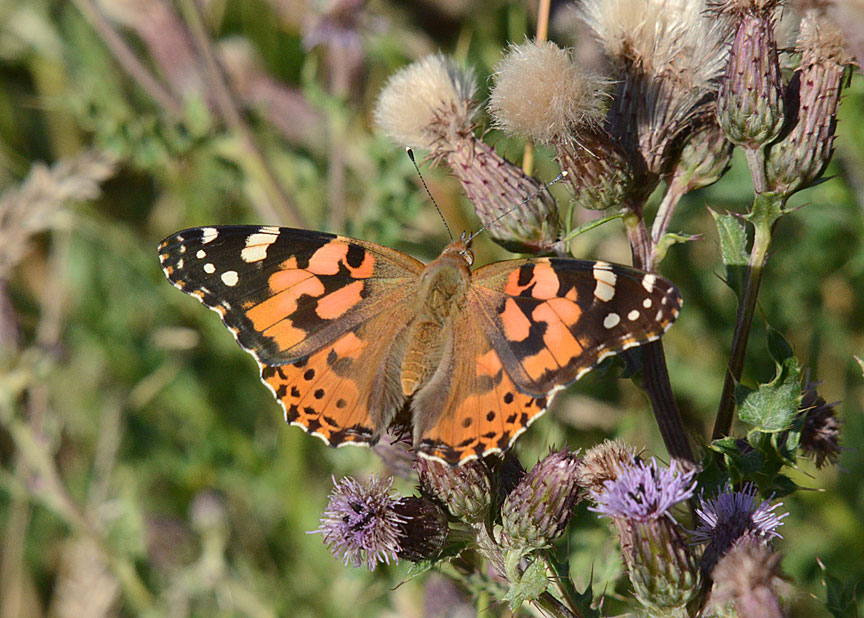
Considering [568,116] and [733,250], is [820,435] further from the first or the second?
[568,116]

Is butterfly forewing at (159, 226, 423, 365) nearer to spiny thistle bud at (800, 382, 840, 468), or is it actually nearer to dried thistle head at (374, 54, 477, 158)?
dried thistle head at (374, 54, 477, 158)

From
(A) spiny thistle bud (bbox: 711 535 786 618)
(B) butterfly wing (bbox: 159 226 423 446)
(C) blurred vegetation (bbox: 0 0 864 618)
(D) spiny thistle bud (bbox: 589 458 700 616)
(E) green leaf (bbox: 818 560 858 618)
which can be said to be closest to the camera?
(A) spiny thistle bud (bbox: 711 535 786 618)

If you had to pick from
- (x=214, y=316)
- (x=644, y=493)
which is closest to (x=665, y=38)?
(x=644, y=493)

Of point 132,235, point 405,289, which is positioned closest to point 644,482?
point 405,289

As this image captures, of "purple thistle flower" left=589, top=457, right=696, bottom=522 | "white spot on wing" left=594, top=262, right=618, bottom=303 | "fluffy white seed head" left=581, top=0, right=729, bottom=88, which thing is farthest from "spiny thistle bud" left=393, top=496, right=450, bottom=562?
"fluffy white seed head" left=581, top=0, right=729, bottom=88

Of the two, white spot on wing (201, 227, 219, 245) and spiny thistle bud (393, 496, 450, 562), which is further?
white spot on wing (201, 227, 219, 245)

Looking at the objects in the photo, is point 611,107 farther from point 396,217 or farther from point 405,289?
point 396,217

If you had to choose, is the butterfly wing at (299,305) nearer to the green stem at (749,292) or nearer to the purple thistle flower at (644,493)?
the purple thistle flower at (644,493)
